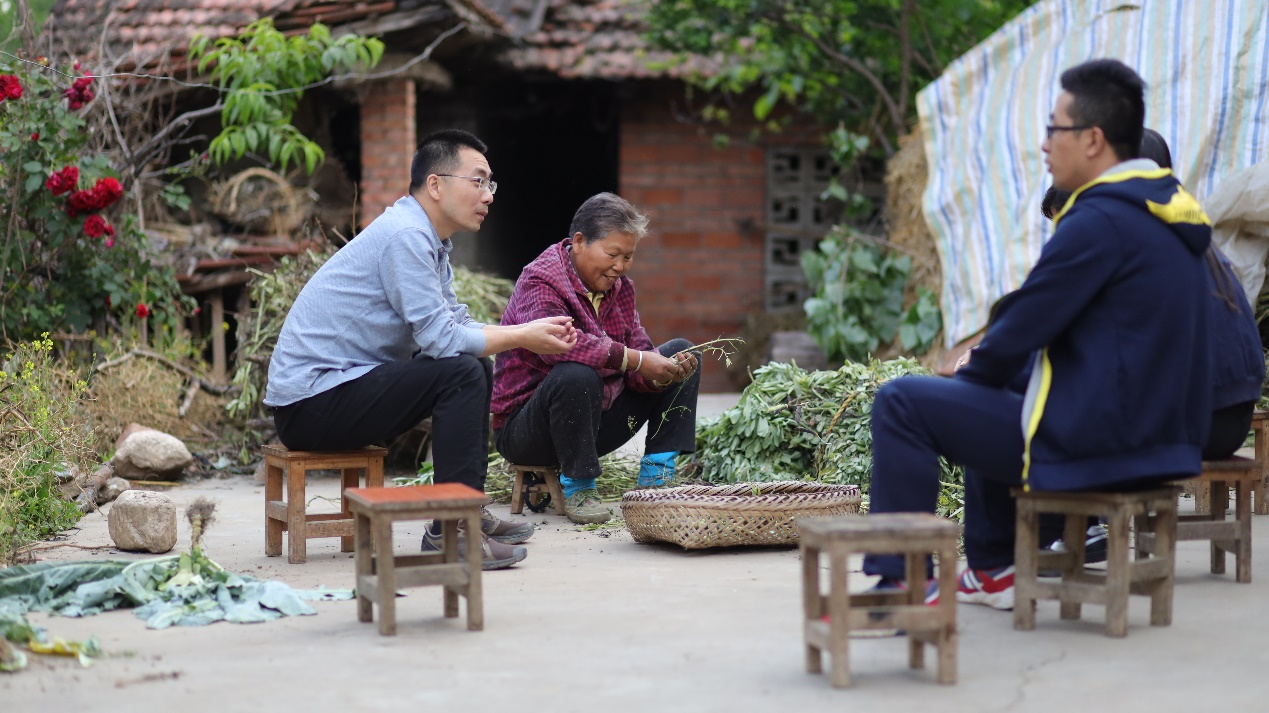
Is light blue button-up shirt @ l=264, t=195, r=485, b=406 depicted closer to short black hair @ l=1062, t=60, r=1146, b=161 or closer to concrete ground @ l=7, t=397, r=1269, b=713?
concrete ground @ l=7, t=397, r=1269, b=713

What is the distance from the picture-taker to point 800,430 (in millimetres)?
6164

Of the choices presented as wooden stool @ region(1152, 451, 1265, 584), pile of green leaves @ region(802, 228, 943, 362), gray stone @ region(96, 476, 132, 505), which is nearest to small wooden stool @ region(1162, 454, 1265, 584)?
wooden stool @ region(1152, 451, 1265, 584)

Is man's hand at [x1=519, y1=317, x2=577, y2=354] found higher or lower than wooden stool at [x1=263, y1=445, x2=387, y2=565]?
higher

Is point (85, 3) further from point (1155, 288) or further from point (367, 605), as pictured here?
point (1155, 288)

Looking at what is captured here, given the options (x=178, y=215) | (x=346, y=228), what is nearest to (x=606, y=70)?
(x=346, y=228)

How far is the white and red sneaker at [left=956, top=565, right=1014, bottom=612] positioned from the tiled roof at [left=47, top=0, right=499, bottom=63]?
6.84m

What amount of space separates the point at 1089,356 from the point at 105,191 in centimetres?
585

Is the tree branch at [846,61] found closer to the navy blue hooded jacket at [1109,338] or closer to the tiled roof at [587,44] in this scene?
the tiled roof at [587,44]

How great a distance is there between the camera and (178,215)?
32.8 feet

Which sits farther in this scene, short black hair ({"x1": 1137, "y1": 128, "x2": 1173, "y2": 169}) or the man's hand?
the man's hand

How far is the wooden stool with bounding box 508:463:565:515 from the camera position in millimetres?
5785

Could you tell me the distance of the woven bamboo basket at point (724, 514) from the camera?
15.5 feet

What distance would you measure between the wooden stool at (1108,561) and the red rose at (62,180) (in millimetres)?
5756

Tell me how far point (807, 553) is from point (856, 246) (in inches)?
302
